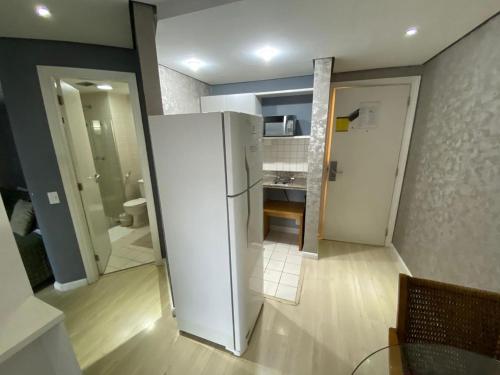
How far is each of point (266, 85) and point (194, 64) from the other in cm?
107

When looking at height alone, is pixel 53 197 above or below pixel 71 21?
below

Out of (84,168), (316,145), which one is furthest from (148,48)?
(316,145)

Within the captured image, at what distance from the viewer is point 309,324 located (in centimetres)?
173

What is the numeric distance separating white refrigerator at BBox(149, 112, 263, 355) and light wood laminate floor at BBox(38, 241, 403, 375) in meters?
0.16

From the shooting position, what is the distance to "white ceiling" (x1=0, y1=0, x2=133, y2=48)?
3.95 feet

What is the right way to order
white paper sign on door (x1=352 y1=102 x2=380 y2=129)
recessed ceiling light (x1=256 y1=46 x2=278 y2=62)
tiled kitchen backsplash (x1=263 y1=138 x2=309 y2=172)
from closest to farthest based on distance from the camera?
recessed ceiling light (x1=256 y1=46 x2=278 y2=62) < white paper sign on door (x1=352 y1=102 x2=380 y2=129) < tiled kitchen backsplash (x1=263 y1=138 x2=309 y2=172)

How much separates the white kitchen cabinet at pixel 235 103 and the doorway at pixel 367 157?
1.07 meters

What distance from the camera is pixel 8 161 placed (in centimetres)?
268

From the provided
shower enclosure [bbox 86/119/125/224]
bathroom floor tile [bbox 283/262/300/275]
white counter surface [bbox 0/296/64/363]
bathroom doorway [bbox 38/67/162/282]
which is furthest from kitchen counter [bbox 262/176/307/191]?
shower enclosure [bbox 86/119/125/224]

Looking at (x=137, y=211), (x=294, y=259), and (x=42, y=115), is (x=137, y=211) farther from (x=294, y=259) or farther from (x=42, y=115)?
(x=294, y=259)

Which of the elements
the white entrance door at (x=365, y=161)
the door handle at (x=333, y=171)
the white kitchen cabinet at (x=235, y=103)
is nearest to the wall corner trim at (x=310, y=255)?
the white entrance door at (x=365, y=161)

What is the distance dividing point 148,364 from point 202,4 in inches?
96.1

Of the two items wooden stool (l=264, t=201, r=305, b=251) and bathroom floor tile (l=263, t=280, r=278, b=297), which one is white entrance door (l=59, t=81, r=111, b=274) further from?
wooden stool (l=264, t=201, r=305, b=251)

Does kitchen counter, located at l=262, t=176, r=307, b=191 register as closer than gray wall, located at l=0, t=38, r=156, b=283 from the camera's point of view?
No
